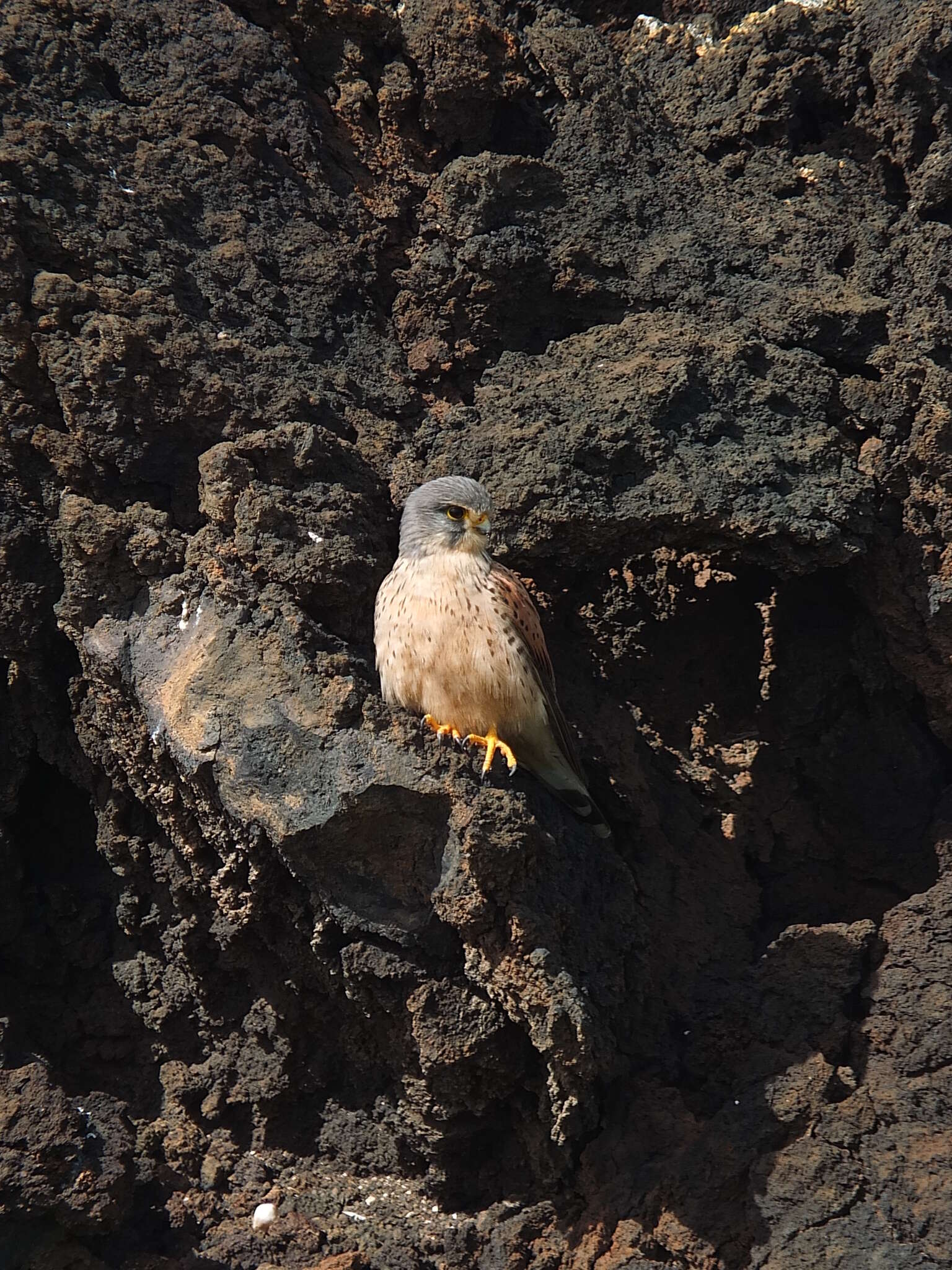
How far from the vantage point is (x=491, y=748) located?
10.4 ft

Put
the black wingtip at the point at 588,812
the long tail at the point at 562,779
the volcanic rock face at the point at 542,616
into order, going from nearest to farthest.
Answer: the volcanic rock face at the point at 542,616, the long tail at the point at 562,779, the black wingtip at the point at 588,812

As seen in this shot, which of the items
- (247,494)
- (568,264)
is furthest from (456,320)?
(247,494)

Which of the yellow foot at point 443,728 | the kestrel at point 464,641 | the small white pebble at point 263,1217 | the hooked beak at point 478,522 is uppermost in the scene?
the hooked beak at point 478,522

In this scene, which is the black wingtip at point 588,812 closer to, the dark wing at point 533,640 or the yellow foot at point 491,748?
the dark wing at point 533,640

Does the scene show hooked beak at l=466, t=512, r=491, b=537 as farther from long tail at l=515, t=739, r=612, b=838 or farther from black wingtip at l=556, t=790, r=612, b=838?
black wingtip at l=556, t=790, r=612, b=838

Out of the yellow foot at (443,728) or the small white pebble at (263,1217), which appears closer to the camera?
the yellow foot at (443,728)

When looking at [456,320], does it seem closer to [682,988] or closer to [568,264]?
[568,264]

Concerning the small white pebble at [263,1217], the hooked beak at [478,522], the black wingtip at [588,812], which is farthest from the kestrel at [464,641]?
the small white pebble at [263,1217]

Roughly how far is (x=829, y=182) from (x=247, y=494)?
238 centimetres

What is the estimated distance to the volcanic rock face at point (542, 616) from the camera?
10.1 feet

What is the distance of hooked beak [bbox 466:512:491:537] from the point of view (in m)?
3.36

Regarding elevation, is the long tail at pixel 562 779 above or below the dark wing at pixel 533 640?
below

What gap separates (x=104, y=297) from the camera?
3543 mm

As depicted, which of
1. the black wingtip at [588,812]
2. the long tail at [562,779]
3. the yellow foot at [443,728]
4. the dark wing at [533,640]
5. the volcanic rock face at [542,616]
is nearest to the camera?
the volcanic rock face at [542,616]
